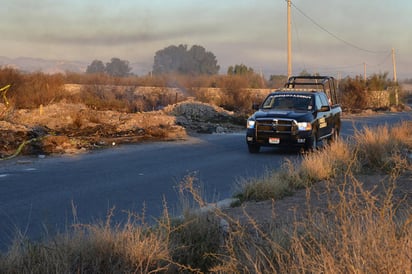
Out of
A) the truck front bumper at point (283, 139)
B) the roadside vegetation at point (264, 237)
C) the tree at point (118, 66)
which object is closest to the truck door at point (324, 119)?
the truck front bumper at point (283, 139)

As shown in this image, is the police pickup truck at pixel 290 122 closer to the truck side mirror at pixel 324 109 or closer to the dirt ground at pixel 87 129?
the truck side mirror at pixel 324 109

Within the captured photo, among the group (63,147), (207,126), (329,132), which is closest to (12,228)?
(63,147)

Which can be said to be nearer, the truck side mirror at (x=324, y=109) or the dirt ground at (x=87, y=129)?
the dirt ground at (x=87, y=129)

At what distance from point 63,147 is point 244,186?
9.72 meters

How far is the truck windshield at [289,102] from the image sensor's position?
1827 centimetres

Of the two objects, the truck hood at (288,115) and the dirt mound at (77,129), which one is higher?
the truck hood at (288,115)

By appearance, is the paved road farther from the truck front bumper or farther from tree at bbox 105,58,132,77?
tree at bbox 105,58,132,77

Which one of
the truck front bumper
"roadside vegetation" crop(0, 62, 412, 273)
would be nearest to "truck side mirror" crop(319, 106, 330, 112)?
the truck front bumper

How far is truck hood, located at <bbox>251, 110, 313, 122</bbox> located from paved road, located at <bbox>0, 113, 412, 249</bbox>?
117 centimetres

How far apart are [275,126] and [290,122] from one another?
456 mm

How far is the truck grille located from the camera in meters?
17.0

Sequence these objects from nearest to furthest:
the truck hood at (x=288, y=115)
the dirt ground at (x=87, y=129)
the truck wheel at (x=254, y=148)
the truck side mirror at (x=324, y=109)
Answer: the truck hood at (x=288, y=115), the dirt ground at (x=87, y=129), the truck wheel at (x=254, y=148), the truck side mirror at (x=324, y=109)

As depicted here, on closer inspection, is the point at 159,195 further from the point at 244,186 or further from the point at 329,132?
the point at 329,132

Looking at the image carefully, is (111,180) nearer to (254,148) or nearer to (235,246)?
(254,148)
